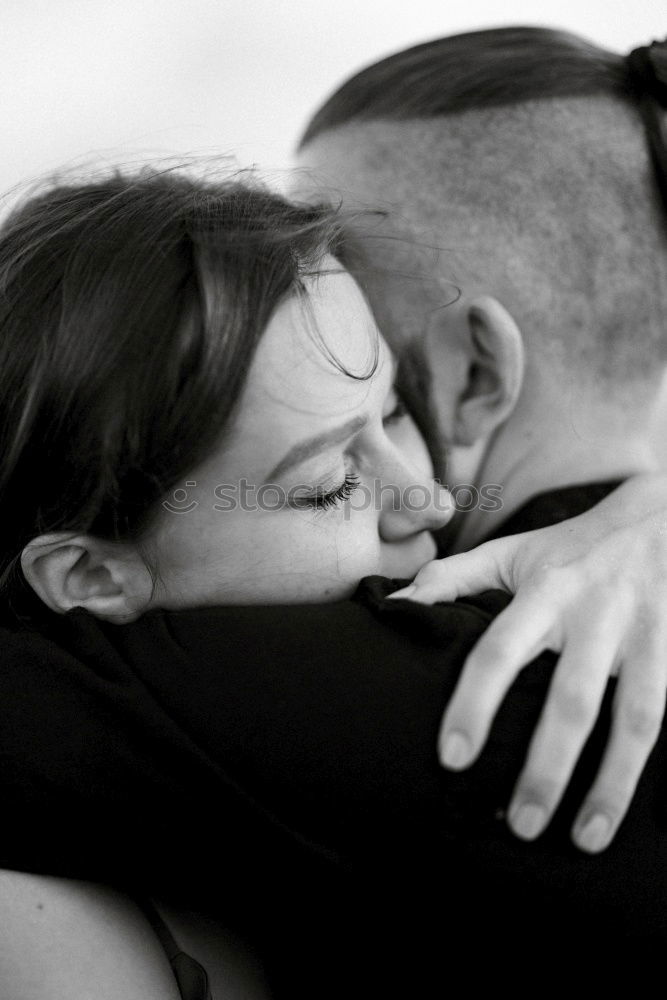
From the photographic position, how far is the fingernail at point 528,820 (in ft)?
2.16

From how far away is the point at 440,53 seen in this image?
128 centimetres

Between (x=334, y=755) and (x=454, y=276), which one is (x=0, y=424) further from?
(x=454, y=276)

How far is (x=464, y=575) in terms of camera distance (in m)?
0.87

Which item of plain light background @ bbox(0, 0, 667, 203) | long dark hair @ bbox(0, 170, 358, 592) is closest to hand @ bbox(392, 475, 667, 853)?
long dark hair @ bbox(0, 170, 358, 592)

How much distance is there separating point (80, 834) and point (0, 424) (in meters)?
0.39

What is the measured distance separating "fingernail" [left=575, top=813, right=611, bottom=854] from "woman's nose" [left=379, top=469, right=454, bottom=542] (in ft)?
1.40

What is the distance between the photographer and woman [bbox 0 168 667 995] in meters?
0.84

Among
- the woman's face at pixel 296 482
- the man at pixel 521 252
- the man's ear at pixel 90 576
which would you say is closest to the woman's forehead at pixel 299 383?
the woman's face at pixel 296 482

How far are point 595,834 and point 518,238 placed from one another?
0.80 metres

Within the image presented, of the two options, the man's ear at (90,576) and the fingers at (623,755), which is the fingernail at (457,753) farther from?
the man's ear at (90,576)

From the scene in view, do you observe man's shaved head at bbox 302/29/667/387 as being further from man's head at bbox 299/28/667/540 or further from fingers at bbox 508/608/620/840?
fingers at bbox 508/608/620/840

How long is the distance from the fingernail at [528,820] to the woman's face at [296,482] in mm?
334

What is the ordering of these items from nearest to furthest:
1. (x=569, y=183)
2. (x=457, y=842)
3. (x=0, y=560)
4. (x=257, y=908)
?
(x=457, y=842), (x=257, y=908), (x=0, y=560), (x=569, y=183)

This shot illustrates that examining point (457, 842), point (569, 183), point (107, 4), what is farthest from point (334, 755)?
point (107, 4)
